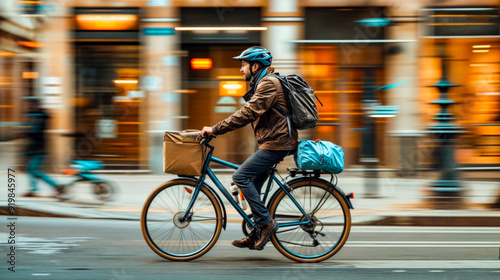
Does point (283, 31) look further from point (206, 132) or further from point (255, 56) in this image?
point (206, 132)

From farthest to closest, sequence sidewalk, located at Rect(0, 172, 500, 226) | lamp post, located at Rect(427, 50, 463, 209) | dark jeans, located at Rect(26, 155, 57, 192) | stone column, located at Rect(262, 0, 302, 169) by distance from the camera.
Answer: stone column, located at Rect(262, 0, 302, 169) < dark jeans, located at Rect(26, 155, 57, 192) < lamp post, located at Rect(427, 50, 463, 209) < sidewalk, located at Rect(0, 172, 500, 226)

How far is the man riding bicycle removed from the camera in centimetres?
460

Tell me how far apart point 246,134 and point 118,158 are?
2728 millimetres

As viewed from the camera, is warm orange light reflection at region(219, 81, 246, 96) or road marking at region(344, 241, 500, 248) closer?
road marking at region(344, 241, 500, 248)

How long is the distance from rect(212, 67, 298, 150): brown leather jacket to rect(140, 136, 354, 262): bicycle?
27cm

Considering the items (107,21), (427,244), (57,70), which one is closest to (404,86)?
(107,21)

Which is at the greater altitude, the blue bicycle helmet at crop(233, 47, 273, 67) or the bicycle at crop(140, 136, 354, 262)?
the blue bicycle helmet at crop(233, 47, 273, 67)

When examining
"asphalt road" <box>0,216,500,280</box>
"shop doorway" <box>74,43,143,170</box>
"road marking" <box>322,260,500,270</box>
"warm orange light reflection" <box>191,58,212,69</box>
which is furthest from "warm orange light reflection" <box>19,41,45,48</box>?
"road marking" <box>322,260,500,270</box>

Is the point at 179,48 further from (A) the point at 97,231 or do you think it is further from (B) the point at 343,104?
(A) the point at 97,231

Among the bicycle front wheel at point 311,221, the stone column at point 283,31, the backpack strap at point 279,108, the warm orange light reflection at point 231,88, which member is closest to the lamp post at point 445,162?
the bicycle front wheel at point 311,221

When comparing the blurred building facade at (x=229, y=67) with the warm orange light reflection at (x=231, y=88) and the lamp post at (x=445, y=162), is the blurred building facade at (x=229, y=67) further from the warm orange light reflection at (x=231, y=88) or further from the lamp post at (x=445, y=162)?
the lamp post at (x=445, y=162)

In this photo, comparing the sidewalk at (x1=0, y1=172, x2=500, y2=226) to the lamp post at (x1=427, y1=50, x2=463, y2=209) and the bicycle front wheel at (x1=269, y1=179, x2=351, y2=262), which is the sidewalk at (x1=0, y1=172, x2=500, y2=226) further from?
A: the bicycle front wheel at (x1=269, y1=179, x2=351, y2=262)

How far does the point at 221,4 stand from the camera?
38.8 ft

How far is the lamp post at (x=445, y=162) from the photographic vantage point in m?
7.96
